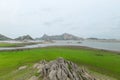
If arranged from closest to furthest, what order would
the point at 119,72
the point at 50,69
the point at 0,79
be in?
1. the point at 50,69
2. the point at 0,79
3. the point at 119,72

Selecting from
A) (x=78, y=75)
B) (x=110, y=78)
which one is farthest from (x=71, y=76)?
(x=110, y=78)

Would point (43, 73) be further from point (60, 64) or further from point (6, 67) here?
point (6, 67)

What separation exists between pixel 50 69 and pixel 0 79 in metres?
11.2

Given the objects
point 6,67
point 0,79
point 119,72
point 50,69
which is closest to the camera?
point 50,69

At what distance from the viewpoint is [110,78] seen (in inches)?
1590

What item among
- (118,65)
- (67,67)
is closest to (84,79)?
(67,67)

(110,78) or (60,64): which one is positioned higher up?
(60,64)

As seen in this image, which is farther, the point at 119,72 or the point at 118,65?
the point at 118,65

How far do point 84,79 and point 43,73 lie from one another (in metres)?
7.30

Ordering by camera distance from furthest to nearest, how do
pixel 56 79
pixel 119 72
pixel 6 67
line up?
pixel 6 67
pixel 119 72
pixel 56 79

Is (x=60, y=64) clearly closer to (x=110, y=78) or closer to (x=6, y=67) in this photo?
(x=110, y=78)

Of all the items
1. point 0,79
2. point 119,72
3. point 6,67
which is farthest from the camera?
point 6,67

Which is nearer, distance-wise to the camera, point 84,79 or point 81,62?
point 84,79

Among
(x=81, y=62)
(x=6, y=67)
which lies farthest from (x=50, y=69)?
(x=81, y=62)
